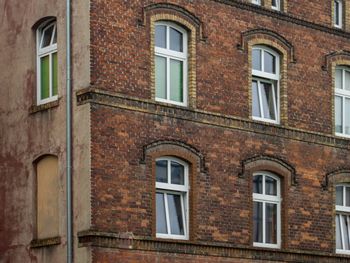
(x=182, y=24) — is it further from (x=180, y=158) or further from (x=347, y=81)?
(x=347, y=81)

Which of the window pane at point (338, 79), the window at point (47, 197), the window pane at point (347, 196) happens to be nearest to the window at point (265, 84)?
the window pane at point (338, 79)

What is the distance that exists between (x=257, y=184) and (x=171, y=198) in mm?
2842

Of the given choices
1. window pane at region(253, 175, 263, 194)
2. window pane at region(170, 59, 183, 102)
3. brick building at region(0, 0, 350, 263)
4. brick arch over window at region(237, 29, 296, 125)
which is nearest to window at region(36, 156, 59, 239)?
brick building at region(0, 0, 350, 263)

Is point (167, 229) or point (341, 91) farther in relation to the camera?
point (341, 91)

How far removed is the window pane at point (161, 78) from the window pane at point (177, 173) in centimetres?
164

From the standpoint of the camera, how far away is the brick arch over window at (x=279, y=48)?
3209cm

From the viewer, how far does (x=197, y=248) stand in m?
29.9

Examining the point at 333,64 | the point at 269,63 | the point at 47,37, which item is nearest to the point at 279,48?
the point at 269,63

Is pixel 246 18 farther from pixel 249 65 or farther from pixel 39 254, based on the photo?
pixel 39 254

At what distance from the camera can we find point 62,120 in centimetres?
2919

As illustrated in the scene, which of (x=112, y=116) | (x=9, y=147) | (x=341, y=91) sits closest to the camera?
(x=112, y=116)

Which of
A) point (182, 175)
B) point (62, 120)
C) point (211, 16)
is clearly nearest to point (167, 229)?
point (182, 175)

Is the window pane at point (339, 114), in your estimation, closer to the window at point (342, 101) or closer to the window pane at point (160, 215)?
the window at point (342, 101)

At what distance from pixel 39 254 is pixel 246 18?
26.3 ft
